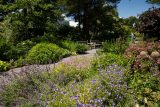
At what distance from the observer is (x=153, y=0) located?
84.6ft

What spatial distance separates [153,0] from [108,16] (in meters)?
17.1

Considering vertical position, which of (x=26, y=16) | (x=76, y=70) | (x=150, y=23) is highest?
(x=26, y=16)

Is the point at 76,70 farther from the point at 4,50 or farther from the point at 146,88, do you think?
the point at 4,50

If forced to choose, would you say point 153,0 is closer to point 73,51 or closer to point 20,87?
point 73,51

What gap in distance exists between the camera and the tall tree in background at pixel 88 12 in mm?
41531

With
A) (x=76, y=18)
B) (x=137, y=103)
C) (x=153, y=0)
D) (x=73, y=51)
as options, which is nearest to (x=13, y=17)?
(x=73, y=51)

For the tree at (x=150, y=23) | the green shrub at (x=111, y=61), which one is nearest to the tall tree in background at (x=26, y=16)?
the tree at (x=150, y=23)

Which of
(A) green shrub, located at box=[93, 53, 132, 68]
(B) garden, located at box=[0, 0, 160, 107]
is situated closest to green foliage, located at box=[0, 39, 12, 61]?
(B) garden, located at box=[0, 0, 160, 107]

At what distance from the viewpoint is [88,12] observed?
41625mm

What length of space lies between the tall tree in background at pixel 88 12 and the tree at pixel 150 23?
71.6ft

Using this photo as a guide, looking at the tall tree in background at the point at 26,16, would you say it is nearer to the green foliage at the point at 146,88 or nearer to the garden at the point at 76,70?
the garden at the point at 76,70

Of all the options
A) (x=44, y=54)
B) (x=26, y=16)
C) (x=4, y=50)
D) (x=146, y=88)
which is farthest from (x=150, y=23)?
(x=26, y=16)

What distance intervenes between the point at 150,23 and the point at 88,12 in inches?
898

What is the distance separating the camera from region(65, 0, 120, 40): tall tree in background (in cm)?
4153
